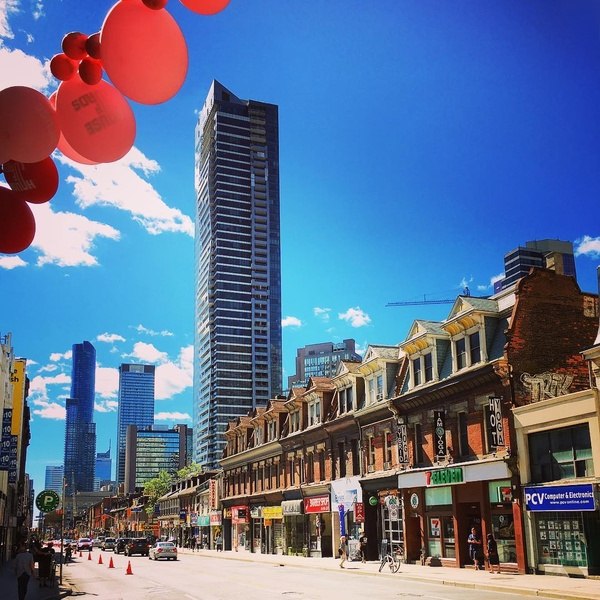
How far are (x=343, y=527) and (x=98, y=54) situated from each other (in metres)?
41.4

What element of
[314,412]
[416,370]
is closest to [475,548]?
[416,370]

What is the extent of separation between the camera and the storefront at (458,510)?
94.7 ft

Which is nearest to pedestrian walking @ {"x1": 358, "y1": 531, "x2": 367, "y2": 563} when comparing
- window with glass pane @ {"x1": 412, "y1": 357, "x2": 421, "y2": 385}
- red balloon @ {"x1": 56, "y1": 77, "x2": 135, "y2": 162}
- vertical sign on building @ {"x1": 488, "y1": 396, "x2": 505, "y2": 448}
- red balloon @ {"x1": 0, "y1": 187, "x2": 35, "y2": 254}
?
window with glass pane @ {"x1": 412, "y1": 357, "x2": 421, "y2": 385}

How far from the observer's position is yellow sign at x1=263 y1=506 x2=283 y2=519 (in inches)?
2138

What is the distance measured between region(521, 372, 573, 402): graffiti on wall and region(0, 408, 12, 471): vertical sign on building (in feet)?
89.8

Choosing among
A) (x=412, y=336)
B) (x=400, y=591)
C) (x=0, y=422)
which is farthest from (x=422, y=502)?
(x=0, y=422)

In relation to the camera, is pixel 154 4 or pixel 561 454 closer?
pixel 154 4

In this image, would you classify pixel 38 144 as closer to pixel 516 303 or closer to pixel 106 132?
pixel 106 132

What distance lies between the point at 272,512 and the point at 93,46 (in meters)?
54.2

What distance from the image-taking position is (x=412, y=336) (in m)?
38.0

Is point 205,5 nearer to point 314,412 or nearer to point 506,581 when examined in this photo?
point 506,581

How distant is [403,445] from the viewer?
36031mm

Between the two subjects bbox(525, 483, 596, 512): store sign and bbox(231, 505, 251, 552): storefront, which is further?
bbox(231, 505, 251, 552): storefront

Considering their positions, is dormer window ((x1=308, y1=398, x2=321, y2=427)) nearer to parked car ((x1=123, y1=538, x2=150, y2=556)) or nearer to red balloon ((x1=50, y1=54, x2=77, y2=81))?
parked car ((x1=123, y1=538, x2=150, y2=556))
